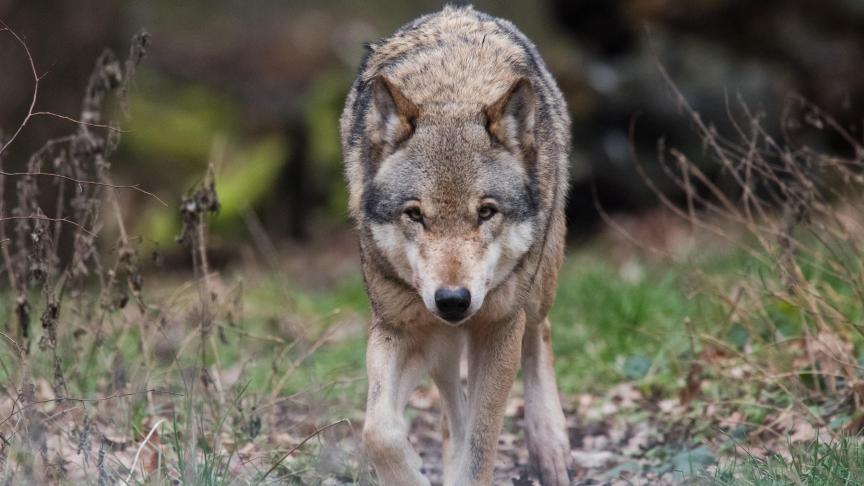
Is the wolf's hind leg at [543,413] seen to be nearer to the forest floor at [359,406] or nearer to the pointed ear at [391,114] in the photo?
the forest floor at [359,406]

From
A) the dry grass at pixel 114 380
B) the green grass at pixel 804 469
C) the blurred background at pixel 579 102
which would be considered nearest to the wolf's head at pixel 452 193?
the dry grass at pixel 114 380

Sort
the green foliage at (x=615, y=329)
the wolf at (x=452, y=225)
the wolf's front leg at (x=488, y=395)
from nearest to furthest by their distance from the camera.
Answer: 1. the wolf at (x=452, y=225)
2. the wolf's front leg at (x=488, y=395)
3. the green foliage at (x=615, y=329)

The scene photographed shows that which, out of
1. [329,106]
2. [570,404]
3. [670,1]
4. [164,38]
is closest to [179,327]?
[570,404]

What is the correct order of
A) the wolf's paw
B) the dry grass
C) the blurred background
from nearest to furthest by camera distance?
the dry grass → the wolf's paw → the blurred background

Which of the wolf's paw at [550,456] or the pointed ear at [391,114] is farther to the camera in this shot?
the wolf's paw at [550,456]

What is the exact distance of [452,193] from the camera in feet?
15.5

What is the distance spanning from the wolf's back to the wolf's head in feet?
0.32

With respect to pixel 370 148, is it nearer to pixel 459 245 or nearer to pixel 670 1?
pixel 459 245

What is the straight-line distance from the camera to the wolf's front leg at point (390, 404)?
15.7 ft

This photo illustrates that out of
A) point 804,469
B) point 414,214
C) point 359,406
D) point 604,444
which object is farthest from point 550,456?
point 414,214

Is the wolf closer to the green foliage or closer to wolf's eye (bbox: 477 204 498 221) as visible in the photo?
wolf's eye (bbox: 477 204 498 221)

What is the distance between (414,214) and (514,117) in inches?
27.0

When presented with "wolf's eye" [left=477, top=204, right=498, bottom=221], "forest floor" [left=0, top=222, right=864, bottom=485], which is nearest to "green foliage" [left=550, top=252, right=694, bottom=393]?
"forest floor" [left=0, top=222, right=864, bottom=485]

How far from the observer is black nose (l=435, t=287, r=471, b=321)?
14.5 ft
